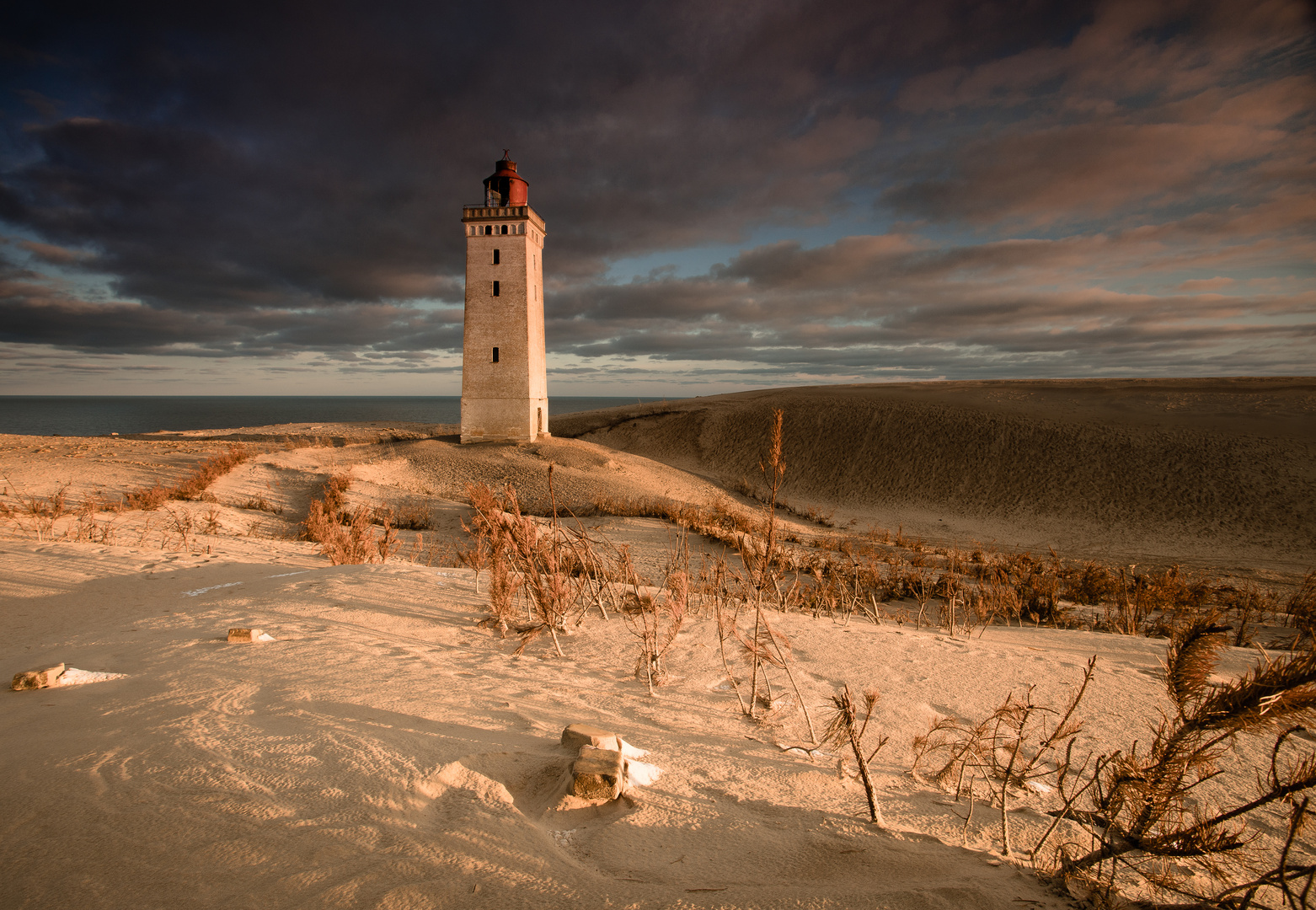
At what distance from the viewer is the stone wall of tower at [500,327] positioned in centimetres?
1964

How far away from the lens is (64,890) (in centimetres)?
148

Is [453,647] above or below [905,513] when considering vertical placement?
above

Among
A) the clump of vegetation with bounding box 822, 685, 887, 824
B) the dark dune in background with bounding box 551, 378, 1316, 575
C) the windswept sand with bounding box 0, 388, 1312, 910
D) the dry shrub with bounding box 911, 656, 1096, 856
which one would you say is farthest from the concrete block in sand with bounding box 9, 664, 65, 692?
the dark dune in background with bounding box 551, 378, 1316, 575

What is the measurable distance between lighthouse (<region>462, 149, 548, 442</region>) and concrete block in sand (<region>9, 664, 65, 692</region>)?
17346 mm

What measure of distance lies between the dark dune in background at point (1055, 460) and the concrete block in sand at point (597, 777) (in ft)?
45.0

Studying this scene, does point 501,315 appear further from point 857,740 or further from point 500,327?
point 857,740

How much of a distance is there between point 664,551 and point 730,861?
8.43 metres

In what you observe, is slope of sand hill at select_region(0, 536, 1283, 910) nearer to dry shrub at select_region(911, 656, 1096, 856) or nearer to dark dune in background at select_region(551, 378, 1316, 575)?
dry shrub at select_region(911, 656, 1096, 856)

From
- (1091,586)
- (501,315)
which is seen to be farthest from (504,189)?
(1091,586)

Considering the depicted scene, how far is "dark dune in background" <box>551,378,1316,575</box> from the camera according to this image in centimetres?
1425

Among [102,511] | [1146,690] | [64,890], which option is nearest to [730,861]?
[64,890]

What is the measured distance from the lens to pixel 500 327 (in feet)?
65.3

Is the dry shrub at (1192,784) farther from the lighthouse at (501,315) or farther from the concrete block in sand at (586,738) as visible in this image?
the lighthouse at (501,315)

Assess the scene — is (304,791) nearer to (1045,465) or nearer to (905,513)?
(905,513)
